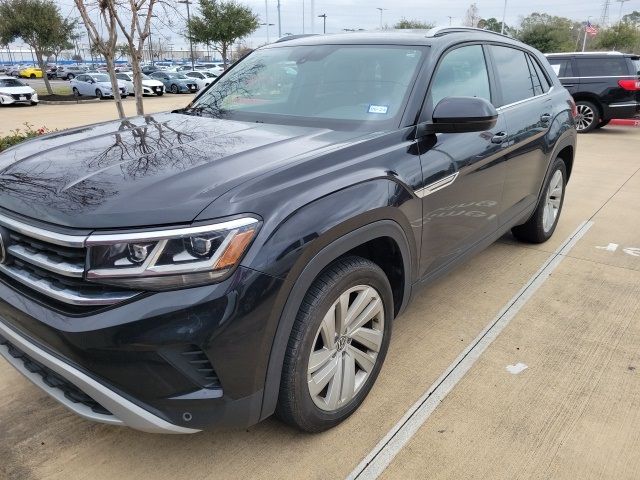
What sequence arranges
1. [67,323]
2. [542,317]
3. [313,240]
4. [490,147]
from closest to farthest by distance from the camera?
[67,323] → [313,240] → [490,147] → [542,317]

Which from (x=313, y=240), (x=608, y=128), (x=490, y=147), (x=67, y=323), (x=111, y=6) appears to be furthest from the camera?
(x=608, y=128)

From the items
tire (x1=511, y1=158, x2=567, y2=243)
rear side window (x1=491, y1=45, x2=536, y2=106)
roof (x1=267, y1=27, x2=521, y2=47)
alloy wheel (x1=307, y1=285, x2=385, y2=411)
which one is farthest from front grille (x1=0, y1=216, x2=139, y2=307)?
tire (x1=511, y1=158, x2=567, y2=243)

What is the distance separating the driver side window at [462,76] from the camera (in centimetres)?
300

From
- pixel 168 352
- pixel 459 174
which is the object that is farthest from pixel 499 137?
pixel 168 352

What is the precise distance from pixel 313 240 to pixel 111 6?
6.07m

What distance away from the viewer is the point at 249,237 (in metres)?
1.82

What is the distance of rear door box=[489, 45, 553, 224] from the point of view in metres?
3.62

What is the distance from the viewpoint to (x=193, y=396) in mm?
1831

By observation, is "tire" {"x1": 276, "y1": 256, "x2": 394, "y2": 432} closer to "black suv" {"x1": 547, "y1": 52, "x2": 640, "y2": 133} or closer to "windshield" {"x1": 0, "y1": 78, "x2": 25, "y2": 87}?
"black suv" {"x1": 547, "y1": 52, "x2": 640, "y2": 133}

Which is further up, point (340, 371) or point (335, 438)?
point (340, 371)

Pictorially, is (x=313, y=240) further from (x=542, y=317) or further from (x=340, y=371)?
(x=542, y=317)

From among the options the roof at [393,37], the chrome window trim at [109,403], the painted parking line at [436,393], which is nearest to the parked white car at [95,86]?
the roof at [393,37]

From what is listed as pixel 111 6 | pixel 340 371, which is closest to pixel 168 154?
pixel 340 371

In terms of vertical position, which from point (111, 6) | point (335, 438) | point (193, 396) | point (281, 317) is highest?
point (111, 6)
